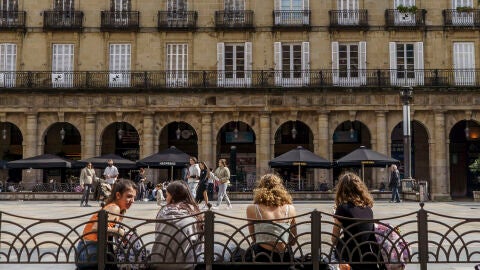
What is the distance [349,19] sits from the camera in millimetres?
32562

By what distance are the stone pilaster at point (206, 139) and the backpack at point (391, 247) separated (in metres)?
25.0

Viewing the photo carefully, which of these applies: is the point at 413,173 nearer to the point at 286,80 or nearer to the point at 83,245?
the point at 286,80

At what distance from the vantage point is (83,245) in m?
6.69

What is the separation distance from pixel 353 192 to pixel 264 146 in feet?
81.7

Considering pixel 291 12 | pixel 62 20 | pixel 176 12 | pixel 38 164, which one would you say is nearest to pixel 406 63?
pixel 291 12

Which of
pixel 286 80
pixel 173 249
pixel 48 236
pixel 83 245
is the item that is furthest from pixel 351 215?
pixel 286 80

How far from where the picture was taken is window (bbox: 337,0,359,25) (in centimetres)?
3253

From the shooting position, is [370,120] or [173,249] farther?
[370,120]

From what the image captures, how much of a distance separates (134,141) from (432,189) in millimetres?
17882

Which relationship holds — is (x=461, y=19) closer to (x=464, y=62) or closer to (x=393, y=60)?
(x=464, y=62)

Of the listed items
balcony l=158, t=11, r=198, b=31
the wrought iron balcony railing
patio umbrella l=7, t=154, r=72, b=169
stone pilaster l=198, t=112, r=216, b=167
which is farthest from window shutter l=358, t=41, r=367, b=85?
patio umbrella l=7, t=154, r=72, b=169

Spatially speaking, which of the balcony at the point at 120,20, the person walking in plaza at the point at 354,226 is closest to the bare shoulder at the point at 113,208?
the person walking in plaza at the point at 354,226

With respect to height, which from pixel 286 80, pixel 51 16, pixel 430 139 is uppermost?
pixel 51 16

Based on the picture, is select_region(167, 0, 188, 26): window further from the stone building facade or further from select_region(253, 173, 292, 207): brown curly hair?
select_region(253, 173, 292, 207): brown curly hair
